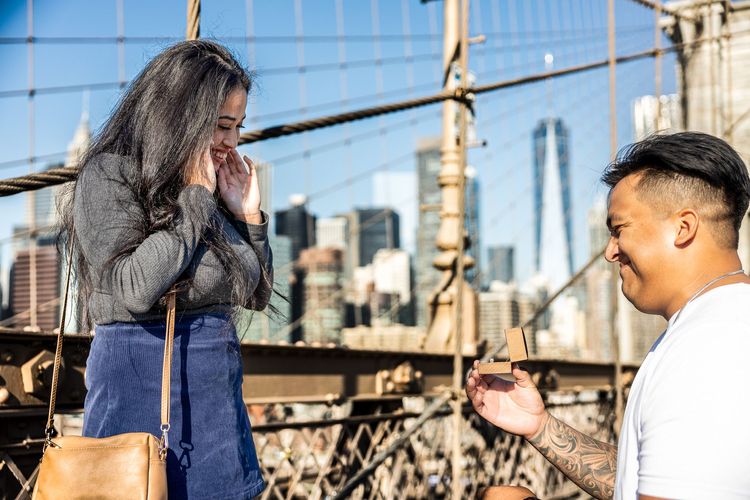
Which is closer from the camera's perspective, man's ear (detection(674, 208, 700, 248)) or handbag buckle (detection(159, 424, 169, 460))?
man's ear (detection(674, 208, 700, 248))

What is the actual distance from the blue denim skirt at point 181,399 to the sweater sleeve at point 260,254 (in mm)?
144

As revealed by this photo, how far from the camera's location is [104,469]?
61.9 inches

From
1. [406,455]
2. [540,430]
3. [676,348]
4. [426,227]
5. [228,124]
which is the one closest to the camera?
[676,348]

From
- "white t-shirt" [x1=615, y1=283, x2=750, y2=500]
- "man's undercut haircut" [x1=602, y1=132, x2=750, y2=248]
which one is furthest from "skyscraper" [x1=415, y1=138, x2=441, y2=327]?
"white t-shirt" [x1=615, y1=283, x2=750, y2=500]

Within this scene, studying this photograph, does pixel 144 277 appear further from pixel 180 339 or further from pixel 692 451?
pixel 692 451

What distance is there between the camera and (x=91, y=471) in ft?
5.15

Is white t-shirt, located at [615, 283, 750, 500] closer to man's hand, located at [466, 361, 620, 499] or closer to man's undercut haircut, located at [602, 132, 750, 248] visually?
man's undercut haircut, located at [602, 132, 750, 248]

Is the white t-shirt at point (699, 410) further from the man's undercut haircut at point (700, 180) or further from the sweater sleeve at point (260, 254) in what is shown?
the sweater sleeve at point (260, 254)

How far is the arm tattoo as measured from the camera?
A: 1.91 meters

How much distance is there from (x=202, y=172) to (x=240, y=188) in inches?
Result: 6.6

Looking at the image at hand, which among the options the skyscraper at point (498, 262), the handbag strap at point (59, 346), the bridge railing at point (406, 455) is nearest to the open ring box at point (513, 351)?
the handbag strap at point (59, 346)

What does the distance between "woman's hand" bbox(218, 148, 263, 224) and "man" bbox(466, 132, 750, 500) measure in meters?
0.59

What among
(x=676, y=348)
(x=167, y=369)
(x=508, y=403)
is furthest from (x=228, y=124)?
(x=676, y=348)

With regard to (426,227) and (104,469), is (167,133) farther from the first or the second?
(426,227)
